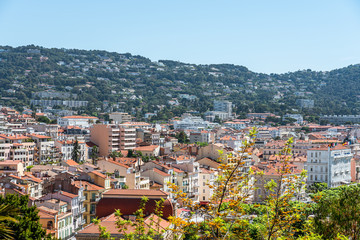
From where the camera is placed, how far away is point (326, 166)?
246 ft

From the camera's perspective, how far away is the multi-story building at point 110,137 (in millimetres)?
98869

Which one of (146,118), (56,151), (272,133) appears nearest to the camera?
(56,151)

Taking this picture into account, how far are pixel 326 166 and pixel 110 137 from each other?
43087mm

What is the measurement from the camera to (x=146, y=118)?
620 ft

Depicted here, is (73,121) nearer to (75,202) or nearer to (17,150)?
(17,150)

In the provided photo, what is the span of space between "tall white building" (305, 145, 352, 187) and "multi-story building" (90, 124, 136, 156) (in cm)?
3908

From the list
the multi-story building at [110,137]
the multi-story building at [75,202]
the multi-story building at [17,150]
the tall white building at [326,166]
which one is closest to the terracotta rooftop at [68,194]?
the multi-story building at [75,202]

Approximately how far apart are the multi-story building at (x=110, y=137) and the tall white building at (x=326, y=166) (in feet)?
128

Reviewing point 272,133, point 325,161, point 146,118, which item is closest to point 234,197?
point 325,161

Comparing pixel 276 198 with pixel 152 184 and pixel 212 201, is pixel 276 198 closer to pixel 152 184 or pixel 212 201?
pixel 212 201

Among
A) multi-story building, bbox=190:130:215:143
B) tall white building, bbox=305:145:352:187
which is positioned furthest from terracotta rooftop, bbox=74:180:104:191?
multi-story building, bbox=190:130:215:143

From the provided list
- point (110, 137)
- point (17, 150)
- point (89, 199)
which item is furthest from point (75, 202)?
point (110, 137)

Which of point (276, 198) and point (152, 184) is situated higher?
point (276, 198)

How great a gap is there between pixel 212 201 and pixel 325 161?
6612 centimetres
